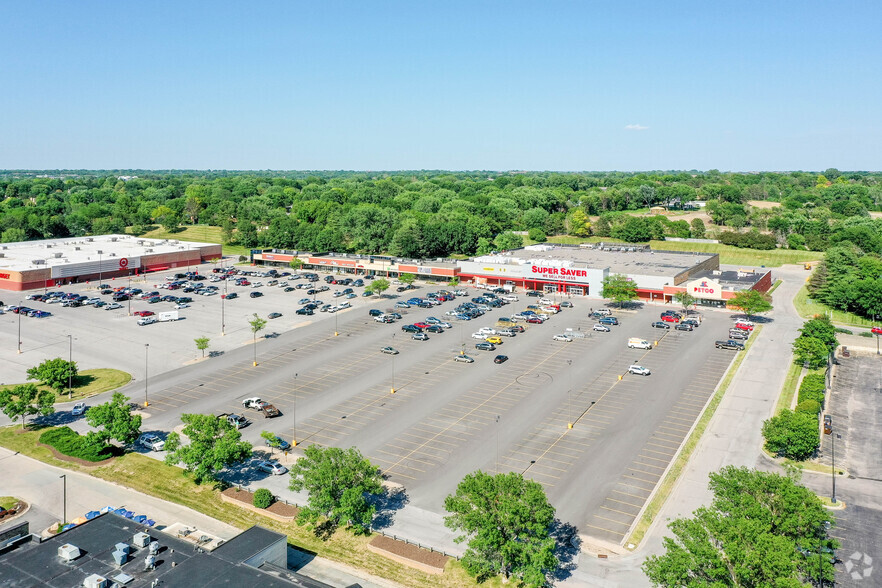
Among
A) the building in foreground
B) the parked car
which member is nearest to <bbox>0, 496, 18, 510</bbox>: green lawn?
the building in foreground

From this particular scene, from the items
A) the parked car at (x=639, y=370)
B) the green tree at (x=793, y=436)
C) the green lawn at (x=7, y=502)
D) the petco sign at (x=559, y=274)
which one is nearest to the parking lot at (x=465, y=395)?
the parked car at (x=639, y=370)

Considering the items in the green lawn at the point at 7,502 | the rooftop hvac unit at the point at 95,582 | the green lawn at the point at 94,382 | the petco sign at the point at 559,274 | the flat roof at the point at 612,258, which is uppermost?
the flat roof at the point at 612,258

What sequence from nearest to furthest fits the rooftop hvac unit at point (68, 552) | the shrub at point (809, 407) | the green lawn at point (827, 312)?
the rooftop hvac unit at point (68, 552) → the shrub at point (809, 407) → the green lawn at point (827, 312)

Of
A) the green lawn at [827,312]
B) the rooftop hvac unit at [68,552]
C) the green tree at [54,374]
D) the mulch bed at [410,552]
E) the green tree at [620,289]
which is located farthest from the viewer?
the green tree at [620,289]

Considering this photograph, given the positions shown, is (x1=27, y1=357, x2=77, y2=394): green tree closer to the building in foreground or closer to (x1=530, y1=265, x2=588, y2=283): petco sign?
the building in foreground

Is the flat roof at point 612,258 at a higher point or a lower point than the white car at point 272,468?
higher

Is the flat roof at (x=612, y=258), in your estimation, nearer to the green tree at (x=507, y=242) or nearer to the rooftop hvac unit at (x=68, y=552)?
the green tree at (x=507, y=242)

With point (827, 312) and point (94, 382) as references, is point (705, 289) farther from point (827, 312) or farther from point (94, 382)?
point (94, 382)
